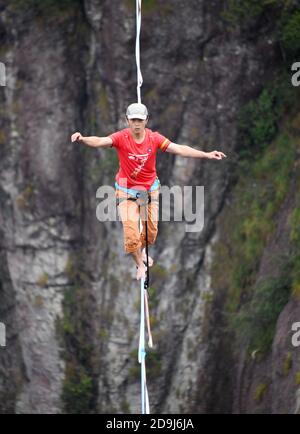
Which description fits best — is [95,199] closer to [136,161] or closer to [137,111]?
[136,161]

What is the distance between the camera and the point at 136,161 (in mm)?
13695

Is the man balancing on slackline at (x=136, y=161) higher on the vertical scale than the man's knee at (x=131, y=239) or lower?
higher

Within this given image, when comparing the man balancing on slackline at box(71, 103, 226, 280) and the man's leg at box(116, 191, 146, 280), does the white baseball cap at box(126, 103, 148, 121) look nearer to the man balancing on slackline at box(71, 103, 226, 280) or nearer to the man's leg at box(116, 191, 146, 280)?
the man balancing on slackline at box(71, 103, 226, 280)

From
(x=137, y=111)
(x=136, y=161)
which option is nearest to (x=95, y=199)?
(x=136, y=161)

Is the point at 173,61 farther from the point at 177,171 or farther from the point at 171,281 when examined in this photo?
the point at 171,281

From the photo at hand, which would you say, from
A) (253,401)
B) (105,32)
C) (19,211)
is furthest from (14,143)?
(253,401)

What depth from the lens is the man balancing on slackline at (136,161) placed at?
1317 centimetres

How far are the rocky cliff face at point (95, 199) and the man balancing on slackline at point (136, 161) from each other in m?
8.61

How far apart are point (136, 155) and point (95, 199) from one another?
11.9 metres

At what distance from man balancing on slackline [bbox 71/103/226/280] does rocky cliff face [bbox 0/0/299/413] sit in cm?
861

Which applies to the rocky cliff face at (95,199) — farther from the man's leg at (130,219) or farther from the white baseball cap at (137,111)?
the white baseball cap at (137,111)

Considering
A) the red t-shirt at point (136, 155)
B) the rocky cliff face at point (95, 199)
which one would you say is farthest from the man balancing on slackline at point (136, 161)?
Result: the rocky cliff face at point (95, 199)

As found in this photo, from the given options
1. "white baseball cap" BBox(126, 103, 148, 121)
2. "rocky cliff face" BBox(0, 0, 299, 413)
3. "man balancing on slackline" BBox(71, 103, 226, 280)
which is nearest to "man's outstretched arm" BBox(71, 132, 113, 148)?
"man balancing on slackline" BBox(71, 103, 226, 280)

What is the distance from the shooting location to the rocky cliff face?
2336 centimetres
